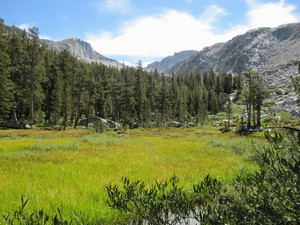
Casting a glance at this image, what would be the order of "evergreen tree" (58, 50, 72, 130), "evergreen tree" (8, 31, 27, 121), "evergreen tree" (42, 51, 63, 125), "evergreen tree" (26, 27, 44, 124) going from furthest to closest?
"evergreen tree" (42, 51, 63, 125) → "evergreen tree" (58, 50, 72, 130) → "evergreen tree" (8, 31, 27, 121) → "evergreen tree" (26, 27, 44, 124)

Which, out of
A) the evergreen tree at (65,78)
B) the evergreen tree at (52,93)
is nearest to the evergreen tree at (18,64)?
the evergreen tree at (52,93)

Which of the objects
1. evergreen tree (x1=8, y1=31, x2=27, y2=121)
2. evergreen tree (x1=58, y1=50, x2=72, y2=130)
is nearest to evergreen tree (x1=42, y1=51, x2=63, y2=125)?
evergreen tree (x1=58, y1=50, x2=72, y2=130)

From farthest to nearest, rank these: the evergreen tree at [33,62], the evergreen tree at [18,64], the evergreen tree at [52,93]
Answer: the evergreen tree at [52,93]
the evergreen tree at [18,64]
the evergreen tree at [33,62]

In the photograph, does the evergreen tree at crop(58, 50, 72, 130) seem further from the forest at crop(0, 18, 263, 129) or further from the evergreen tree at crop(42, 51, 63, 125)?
the evergreen tree at crop(42, 51, 63, 125)

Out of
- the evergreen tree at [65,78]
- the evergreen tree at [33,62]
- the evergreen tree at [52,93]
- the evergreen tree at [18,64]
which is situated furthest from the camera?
the evergreen tree at [52,93]

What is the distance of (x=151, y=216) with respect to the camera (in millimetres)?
3316

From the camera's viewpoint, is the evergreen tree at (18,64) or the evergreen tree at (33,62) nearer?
the evergreen tree at (33,62)

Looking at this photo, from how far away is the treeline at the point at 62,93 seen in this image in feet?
151

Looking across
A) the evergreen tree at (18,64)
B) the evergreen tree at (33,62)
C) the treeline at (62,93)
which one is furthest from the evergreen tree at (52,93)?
the evergreen tree at (33,62)

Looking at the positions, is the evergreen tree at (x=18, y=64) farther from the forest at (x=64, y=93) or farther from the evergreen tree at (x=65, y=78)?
the evergreen tree at (x=65, y=78)

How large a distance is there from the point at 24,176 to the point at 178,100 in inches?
3816

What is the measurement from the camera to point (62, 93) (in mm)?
61500

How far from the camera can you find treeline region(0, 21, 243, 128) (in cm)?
4609

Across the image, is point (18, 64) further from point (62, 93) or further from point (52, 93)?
point (52, 93)
